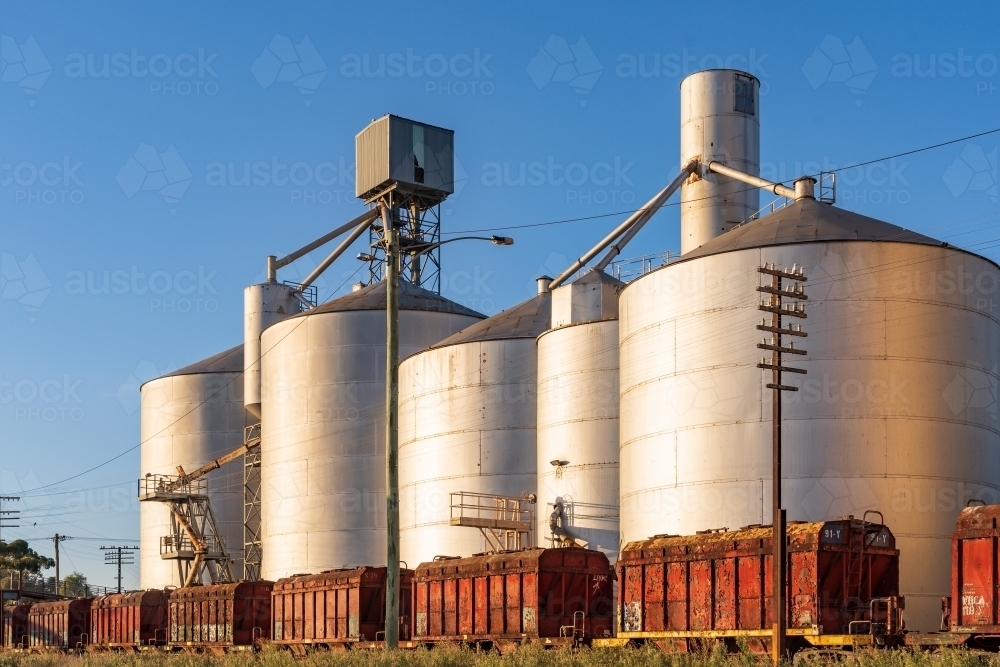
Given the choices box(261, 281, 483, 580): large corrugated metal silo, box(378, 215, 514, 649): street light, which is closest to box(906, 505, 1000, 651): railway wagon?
box(378, 215, 514, 649): street light

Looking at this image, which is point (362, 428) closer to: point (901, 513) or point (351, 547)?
point (351, 547)

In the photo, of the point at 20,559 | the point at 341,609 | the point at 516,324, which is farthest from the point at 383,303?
the point at 20,559

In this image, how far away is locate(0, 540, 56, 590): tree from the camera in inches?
4855

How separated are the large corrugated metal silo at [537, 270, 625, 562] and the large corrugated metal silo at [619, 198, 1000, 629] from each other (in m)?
6.62

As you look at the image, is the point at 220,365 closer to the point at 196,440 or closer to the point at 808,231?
the point at 196,440

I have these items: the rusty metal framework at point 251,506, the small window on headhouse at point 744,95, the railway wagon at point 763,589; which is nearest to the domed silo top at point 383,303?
the rusty metal framework at point 251,506

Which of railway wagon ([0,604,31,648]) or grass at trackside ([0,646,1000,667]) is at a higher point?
grass at trackside ([0,646,1000,667])

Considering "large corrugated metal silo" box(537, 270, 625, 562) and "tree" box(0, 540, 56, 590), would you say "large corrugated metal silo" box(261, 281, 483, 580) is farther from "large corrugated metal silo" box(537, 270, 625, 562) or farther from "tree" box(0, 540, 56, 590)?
"tree" box(0, 540, 56, 590)

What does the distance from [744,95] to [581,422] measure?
16.3 meters

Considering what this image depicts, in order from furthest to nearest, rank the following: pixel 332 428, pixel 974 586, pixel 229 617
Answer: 1. pixel 332 428
2. pixel 229 617
3. pixel 974 586

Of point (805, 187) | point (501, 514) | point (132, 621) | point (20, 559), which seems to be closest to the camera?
point (805, 187)

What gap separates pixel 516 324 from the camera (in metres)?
55.9

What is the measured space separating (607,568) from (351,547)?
2383 centimetres

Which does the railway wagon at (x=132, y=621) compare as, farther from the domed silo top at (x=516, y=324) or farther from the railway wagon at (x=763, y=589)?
the railway wagon at (x=763, y=589)
